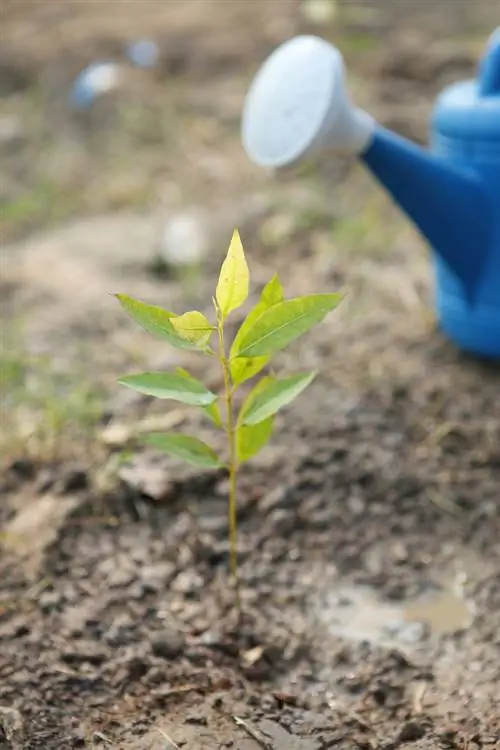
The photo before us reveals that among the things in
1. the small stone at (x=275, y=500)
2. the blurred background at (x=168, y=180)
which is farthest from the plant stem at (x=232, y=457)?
the blurred background at (x=168, y=180)

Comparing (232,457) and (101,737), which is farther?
(232,457)

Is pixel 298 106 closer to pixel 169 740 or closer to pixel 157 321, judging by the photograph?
pixel 157 321

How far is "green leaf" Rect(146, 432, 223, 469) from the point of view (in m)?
0.95

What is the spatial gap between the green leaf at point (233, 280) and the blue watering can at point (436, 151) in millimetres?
479

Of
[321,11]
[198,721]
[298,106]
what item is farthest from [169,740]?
[321,11]

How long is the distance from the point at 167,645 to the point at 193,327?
1.18 ft

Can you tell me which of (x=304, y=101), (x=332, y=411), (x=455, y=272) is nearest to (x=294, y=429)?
(x=332, y=411)

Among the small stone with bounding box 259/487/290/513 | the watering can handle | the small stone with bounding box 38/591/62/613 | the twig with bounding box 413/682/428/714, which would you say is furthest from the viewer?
the watering can handle

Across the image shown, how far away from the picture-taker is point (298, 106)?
1.27 meters

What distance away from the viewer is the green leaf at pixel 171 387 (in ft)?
2.81

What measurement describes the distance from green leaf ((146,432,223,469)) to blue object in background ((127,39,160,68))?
2.53 m

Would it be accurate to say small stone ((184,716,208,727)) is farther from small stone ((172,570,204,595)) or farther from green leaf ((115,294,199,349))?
green leaf ((115,294,199,349))

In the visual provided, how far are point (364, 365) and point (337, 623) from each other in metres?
0.57

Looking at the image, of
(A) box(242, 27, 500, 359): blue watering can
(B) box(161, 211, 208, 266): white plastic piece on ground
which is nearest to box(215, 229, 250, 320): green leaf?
(A) box(242, 27, 500, 359): blue watering can
